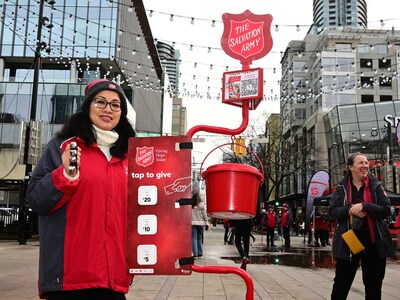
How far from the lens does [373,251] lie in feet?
14.2

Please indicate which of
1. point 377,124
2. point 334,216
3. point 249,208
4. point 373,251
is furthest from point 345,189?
point 377,124

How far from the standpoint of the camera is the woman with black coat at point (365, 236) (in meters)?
4.33

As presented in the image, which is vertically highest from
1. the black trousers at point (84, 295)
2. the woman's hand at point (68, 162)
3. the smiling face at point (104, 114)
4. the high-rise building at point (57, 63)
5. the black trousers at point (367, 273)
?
the high-rise building at point (57, 63)

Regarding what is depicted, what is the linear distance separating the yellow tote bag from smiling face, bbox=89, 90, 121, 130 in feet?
9.15

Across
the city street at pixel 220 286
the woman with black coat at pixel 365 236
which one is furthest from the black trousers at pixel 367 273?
the city street at pixel 220 286

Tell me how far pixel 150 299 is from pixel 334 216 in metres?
2.91

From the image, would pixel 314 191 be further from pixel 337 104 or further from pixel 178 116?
pixel 178 116

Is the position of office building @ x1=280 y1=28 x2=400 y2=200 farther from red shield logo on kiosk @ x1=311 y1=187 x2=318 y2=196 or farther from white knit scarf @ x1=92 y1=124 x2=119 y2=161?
white knit scarf @ x1=92 y1=124 x2=119 y2=161

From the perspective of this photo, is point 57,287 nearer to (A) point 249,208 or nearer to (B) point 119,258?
(B) point 119,258

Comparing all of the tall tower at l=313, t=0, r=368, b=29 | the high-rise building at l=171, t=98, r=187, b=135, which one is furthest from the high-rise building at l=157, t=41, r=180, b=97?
the tall tower at l=313, t=0, r=368, b=29

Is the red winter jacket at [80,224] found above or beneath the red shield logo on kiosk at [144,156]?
beneath

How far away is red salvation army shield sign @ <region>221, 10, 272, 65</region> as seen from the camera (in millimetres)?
3322

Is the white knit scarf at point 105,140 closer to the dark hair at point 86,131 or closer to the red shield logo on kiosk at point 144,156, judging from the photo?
the dark hair at point 86,131

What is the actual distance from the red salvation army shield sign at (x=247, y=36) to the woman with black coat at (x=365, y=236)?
79.9 inches
